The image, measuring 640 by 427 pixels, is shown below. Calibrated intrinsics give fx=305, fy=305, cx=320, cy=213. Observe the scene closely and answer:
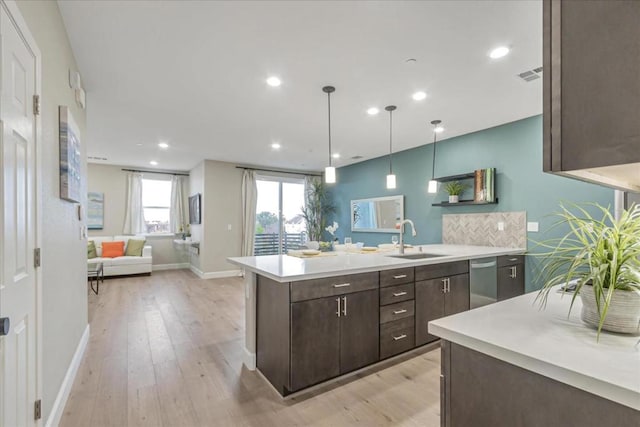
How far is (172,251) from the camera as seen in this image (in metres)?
7.96

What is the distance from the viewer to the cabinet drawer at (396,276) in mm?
2611

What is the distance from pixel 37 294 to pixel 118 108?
2859mm

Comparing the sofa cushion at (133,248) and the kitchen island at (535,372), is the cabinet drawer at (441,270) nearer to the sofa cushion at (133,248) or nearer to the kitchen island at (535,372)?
the kitchen island at (535,372)

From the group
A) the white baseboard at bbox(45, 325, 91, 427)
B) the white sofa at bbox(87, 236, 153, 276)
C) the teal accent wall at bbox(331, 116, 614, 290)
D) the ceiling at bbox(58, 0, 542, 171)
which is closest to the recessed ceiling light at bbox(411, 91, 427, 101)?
the ceiling at bbox(58, 0, 542, 171)

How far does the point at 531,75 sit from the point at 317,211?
5.31 m

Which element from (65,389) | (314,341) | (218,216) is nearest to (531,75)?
(314,341)

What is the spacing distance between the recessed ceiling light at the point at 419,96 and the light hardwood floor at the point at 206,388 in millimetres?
2615

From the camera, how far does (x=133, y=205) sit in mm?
7480

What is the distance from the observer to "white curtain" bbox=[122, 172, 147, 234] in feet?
24.4

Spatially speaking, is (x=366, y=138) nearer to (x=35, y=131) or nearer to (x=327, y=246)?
(x=327, y=246)

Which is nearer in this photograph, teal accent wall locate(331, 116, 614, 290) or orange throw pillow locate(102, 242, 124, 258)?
teal accent wall locate(331, 116, 614, 290)

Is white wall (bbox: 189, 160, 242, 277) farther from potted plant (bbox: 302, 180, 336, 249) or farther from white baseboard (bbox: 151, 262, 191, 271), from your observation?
potted plant (bbox: 302, 180, 336, 249)

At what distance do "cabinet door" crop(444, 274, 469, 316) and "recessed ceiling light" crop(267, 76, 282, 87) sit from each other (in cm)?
261

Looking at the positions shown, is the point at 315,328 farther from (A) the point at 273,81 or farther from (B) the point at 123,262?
(B) the point at 123,262
